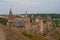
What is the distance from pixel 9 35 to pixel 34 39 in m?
6.87

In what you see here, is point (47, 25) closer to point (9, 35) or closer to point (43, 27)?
point (43, 27)

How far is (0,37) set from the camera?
11.4 m

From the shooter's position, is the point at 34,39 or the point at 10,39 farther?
the point at 34,39

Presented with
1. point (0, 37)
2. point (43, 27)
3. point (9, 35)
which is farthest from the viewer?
point (43, 27)

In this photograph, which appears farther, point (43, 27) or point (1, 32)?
point (43, 27)

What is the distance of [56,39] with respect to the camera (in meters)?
19.3

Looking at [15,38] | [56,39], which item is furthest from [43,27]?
[15,38]

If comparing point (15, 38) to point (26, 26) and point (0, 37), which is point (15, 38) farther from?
point (26, 26)

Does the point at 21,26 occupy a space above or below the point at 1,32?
below

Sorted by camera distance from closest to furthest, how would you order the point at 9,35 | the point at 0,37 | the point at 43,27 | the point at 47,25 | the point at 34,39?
1. the point at 0,37
2. the point at 9,35
3. the point at 34,39
4. the point at 43,27
5. the point at 47,25

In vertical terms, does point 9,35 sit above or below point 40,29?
above

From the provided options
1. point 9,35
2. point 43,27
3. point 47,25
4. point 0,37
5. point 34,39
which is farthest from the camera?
point 47,25

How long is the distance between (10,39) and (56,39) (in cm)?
826

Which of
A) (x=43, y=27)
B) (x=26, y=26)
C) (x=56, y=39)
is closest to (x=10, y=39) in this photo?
(x=56, y=39)
